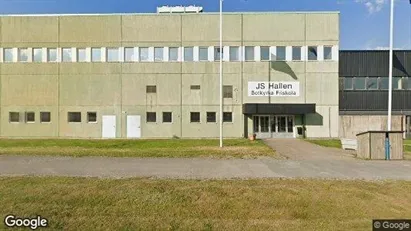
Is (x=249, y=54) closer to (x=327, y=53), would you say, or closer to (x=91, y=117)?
(x=327, y=53)

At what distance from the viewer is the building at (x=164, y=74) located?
1210 inches

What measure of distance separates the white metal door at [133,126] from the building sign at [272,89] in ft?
35.4

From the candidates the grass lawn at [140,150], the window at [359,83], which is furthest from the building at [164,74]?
the grass lawn at [140,150]

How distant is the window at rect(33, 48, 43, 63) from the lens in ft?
103

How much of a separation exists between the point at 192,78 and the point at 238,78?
4.30 metres

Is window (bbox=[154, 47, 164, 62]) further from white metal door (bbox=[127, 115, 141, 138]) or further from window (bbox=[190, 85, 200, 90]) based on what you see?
white metal door (bbox=[127, 115, 141, 138])

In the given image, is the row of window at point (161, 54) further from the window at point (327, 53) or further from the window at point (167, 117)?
the window at point (167, 117)

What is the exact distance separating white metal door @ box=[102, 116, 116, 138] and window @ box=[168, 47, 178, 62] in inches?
305

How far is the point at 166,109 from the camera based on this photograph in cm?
3098

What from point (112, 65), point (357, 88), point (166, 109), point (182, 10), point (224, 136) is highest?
point (182, 10)

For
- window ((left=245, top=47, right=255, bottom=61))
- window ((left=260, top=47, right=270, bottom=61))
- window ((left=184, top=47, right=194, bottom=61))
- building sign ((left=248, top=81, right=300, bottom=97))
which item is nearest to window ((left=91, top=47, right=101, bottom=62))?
window ((left=184, top=47, right=194, bottom=61))

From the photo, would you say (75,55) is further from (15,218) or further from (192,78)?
(15,218)

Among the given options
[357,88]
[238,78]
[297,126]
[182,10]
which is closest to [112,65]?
[182,10]

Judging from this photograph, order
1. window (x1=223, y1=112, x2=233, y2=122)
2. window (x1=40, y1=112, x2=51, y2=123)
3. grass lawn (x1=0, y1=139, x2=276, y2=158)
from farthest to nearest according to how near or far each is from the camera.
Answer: window (x1=40, y1=112, x2=51, y2=123) < window (x1=223, y1=112, x2=233, y2=122) < grass lawn (x1=0, y1=139, x2=276, y2=158)
